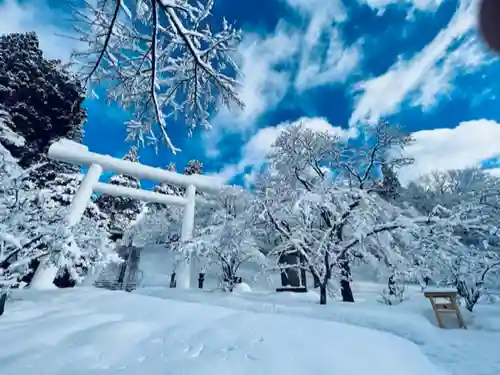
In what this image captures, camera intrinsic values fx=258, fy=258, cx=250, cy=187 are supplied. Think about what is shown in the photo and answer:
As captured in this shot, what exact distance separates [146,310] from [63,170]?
510 inches

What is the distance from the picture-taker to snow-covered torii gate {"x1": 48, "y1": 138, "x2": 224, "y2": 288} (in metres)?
9.36

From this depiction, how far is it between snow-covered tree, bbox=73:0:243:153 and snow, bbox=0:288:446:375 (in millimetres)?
2017

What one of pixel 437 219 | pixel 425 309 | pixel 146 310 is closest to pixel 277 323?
pixel 146 310

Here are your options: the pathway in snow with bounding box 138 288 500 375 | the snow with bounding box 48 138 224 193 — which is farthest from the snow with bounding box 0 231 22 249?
the snow with bounding box 48 138 224 193

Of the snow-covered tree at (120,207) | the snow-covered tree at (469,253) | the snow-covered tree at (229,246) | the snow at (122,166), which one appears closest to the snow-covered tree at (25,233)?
the snow-covered tree at (229,246)

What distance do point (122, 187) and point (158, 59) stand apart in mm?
9275

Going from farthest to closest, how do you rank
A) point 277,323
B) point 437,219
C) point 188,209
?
point 188,209, point 437,219, point 277,323

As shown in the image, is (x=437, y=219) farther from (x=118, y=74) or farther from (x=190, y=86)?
(x=118, y=74)

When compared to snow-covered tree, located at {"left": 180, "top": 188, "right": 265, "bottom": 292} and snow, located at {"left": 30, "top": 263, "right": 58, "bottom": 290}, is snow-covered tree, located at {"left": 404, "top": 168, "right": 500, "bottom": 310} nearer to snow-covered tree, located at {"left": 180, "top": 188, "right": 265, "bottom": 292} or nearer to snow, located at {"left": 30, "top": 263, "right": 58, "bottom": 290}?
snow-covered tree, located at {"left": 180, "top": 188, "right": 265, "bottom": 292}

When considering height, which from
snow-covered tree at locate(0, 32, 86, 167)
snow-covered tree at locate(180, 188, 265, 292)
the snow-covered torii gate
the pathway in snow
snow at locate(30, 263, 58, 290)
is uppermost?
snow-covered tree at locate(0, 32, 86, 167)

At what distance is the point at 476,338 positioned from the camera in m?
4.41

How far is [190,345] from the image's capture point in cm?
264

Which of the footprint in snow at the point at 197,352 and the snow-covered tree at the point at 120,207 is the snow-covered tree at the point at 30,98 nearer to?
the snow-covered tree at the point at 120,207

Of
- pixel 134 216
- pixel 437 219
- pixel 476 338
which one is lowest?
pixel 476 338
